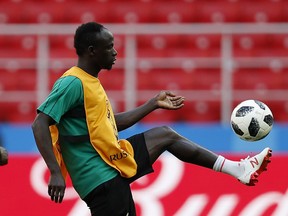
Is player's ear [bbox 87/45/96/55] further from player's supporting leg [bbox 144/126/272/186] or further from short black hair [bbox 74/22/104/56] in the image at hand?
player's supporting leg [bbox 144/126/272/186]

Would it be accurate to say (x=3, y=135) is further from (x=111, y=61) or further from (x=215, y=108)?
(x=111, y=61)

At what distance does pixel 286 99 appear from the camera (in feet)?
39.9

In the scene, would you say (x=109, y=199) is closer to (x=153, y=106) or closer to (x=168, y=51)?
(x=153, y=106)

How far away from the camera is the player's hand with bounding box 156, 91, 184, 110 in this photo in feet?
20.2

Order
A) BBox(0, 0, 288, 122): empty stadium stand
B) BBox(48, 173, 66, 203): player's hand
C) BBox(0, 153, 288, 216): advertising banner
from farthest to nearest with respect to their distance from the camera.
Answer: BBox(0, 0, 288, 122): empty stadium stand → BBox(0, 153, 288, 216): advertising banner → BBox(48, 173, 66, 203): player's hand

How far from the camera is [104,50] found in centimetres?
590

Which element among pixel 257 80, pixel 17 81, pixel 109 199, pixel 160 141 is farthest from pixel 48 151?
pixel 257 80

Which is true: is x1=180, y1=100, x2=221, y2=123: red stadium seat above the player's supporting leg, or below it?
below

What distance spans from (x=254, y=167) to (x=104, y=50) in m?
1.20

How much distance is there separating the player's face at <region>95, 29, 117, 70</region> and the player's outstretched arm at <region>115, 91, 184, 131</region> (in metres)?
0.47

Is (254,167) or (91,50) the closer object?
(91,50)

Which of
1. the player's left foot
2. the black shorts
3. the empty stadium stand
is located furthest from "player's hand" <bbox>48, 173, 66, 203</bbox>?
the empty stadium stand

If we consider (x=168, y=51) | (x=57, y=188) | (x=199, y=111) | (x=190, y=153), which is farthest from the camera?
(x=168, y=51)

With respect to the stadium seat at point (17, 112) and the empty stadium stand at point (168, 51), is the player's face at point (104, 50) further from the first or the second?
the stadium seat at point (17, 112)
